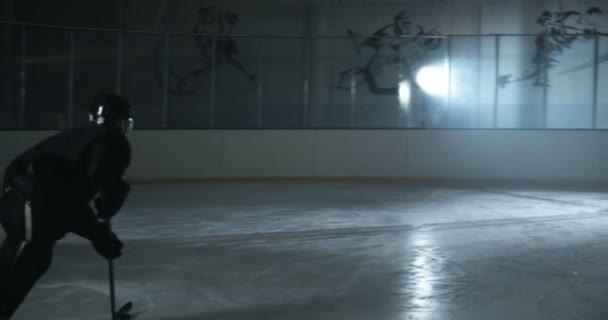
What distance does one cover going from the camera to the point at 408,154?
14.7 m

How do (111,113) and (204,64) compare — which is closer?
(111,113)

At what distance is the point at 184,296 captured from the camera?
5309mm

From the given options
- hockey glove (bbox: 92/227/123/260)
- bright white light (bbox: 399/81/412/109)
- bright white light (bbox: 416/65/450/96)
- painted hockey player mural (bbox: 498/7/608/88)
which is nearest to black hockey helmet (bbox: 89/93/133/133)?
hockey glove (bbox: 92/227/123/260)

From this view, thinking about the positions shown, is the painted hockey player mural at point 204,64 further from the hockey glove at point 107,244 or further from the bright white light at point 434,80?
the hockey glove at point 107,244

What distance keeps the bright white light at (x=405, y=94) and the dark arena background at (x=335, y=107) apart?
0.06 metres

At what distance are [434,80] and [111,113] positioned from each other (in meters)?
12.1

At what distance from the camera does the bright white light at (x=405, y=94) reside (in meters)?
15.5

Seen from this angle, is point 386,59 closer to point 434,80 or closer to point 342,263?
point 434,80

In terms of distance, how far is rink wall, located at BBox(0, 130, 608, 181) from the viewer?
14414 mm

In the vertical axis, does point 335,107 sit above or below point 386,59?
below

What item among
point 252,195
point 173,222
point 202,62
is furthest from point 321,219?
point 202,62

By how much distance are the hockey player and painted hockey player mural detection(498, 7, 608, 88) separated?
12.7 m

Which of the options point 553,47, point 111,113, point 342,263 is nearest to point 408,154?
point 553,47

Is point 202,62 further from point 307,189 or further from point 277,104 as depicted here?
point 307,189
